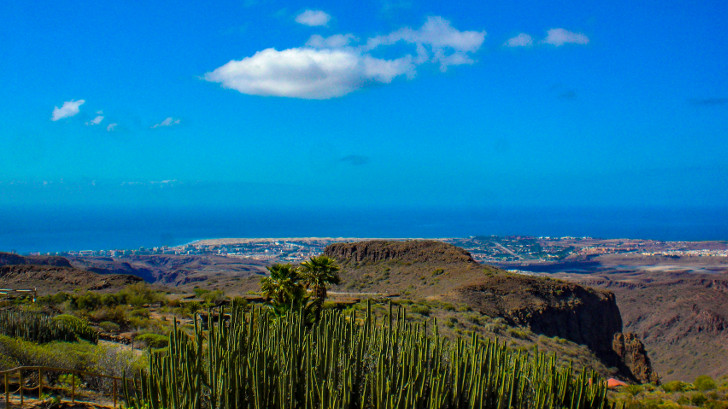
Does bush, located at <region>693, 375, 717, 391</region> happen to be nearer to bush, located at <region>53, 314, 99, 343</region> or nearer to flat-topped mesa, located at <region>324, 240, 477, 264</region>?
bush, located at <region>53, 314, 99, 343</region>

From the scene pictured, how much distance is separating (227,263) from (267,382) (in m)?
79.7

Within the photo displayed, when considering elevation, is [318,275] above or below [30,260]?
below

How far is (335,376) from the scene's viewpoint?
998cm

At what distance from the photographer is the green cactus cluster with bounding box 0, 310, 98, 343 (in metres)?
15.2

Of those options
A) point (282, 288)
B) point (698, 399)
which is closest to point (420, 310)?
point (282, 288)

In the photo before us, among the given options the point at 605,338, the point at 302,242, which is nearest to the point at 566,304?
the point at 605,338

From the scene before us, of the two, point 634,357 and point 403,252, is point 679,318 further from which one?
point 403,252

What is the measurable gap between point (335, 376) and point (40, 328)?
10.8 meters

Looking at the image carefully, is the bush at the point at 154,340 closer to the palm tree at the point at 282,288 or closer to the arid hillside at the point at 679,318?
the palm tree at the point at 282,288

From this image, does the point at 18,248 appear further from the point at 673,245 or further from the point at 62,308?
the point at 673,245

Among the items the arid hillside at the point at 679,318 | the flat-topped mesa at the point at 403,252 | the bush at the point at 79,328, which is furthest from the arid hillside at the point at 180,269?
the arid hillside at the point at 679,318

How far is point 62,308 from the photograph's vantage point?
2423 centimetres

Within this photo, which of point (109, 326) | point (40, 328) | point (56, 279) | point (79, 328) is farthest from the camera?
point (56, 279)

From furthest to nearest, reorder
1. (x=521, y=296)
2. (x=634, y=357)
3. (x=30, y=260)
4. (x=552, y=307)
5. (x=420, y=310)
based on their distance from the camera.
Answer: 1. (x=30, y=260)
2. (x=521, y=296)
3. (x=552, y=307)
4. (x=634, y=357)
5. (x=420, y=310)
